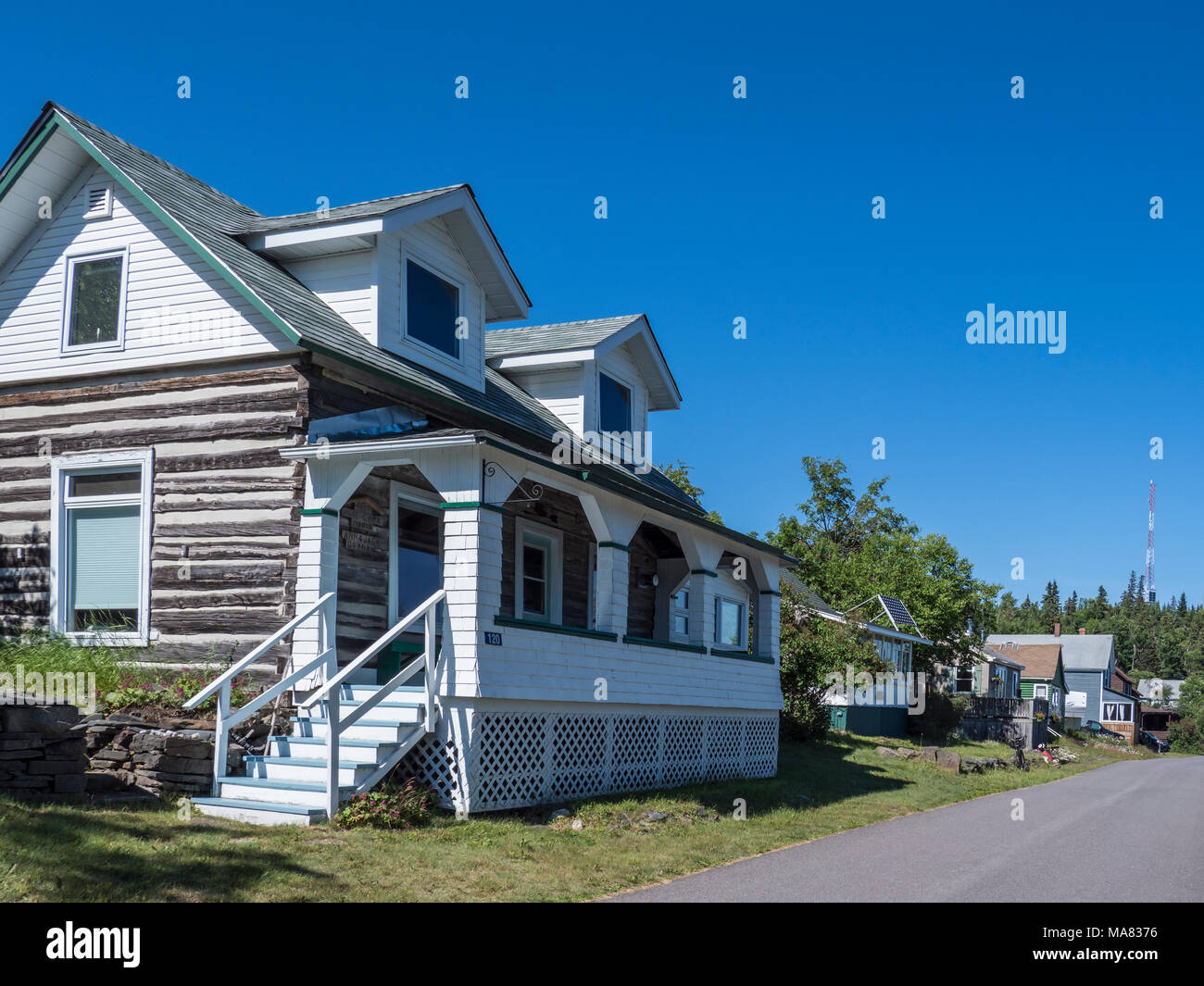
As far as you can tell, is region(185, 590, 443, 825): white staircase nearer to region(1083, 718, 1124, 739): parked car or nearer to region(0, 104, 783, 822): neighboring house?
region(0, 104, 783, 822): neighboring house

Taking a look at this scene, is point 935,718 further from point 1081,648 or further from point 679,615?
point 1081,648

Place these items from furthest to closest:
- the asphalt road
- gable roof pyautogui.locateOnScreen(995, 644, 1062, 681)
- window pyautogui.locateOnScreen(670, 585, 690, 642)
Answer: gable roof pyautogui.locateOnScreen(995, 644, 1062, 681), window pyautogui.locateOnScreen(670, 585, 690, 642), the asphalt road

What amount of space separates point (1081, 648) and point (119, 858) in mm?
95508

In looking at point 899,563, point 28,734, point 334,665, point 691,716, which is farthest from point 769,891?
point 899,563

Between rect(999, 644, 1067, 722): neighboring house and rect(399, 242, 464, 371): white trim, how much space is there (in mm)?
60994

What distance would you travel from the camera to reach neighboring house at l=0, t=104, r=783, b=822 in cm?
1172

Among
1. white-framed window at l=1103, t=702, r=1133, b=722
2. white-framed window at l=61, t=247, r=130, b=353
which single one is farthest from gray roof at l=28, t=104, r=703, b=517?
white-framed window at l=1103, t=702, r=1133, b=722

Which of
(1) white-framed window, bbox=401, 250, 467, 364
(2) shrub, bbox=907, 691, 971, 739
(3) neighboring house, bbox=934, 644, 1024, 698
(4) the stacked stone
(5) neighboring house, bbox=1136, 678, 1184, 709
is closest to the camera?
(4) the stacked stone

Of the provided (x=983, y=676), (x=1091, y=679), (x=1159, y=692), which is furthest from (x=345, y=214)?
(x=1159, y=692)

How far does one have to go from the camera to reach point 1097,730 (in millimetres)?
82812

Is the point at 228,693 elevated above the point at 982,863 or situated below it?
above

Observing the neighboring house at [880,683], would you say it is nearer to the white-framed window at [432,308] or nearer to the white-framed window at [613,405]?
the white-framed window at [613,405]

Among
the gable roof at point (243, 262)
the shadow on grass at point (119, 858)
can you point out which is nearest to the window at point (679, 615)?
the gable roof at point (243, 262)

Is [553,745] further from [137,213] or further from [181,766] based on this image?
[137,213]
